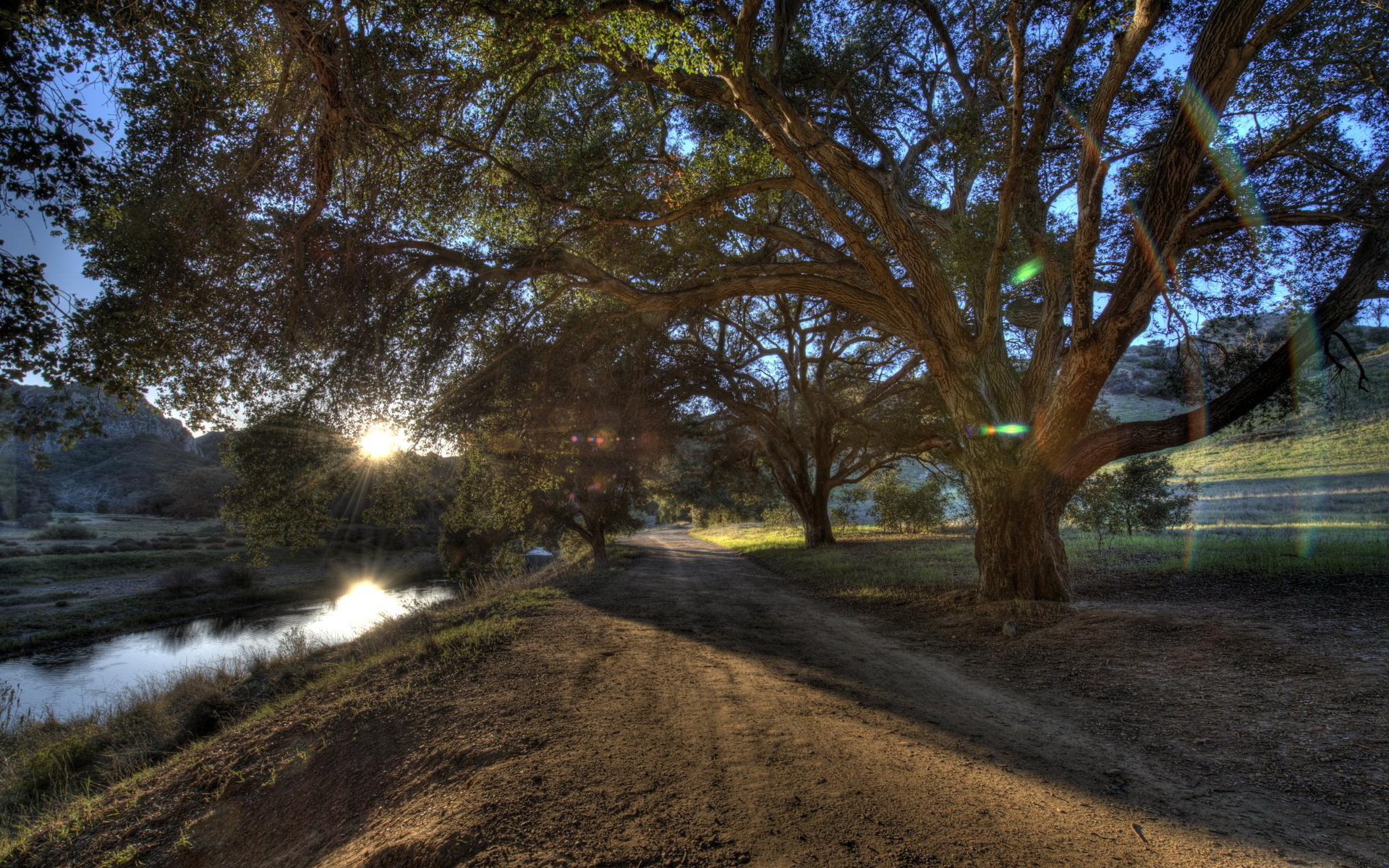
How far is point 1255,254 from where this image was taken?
9.05 m

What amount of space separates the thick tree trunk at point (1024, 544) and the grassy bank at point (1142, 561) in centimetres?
203

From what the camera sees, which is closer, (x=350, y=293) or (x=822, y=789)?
(x=822, y=789)

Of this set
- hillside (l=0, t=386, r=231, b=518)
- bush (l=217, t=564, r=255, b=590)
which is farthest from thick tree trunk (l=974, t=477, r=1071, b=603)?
hillside (l=0, t=386, r=231, b=518)

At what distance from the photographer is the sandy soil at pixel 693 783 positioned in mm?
2438

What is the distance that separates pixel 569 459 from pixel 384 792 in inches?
403

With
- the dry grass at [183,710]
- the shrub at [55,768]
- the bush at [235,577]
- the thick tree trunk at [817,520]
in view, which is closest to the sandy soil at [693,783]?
the dry grass at [183,710]

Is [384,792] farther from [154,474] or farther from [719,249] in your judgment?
[154,474]

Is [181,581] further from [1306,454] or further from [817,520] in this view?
[1306,454]

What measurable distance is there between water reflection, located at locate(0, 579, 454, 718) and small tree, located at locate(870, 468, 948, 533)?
21245 mm

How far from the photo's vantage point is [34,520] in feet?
136

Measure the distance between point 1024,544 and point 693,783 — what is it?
6535 mm

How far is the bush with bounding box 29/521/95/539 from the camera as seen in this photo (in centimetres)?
3641

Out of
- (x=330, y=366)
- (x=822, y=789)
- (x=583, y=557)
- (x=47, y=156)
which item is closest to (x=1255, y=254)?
(x=822, y=789)

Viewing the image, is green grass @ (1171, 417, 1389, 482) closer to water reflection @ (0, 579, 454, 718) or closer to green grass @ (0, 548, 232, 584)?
water reflection @ (0, 579, 454, 718)
